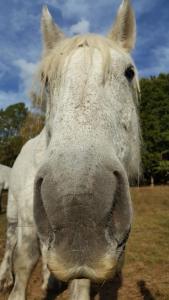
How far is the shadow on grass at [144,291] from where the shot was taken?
4926mm

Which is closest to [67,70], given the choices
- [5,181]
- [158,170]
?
[5,181]

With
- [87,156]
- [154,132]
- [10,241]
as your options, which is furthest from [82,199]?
[154,132]

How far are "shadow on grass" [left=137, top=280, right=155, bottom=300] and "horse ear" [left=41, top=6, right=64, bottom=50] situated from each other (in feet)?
13.2

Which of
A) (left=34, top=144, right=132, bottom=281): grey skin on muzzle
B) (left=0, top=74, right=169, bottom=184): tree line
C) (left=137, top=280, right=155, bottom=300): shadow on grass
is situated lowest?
(left=137, top=280, right=155, bottom=300): shadow on grass

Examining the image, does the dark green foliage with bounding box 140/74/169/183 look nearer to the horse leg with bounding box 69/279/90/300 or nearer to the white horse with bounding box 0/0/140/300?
the horse leg with bounding box 69/279/90/300

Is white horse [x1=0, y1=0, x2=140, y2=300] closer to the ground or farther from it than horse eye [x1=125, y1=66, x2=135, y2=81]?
closer to the ground

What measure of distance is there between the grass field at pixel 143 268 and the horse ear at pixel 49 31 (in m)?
3.77

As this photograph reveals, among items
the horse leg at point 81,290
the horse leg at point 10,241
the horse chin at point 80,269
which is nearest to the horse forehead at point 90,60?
the horse chin at point 80,269

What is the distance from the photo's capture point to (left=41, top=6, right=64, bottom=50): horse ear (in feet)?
10.0

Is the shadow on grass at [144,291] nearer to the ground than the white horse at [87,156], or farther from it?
nearer to the ground

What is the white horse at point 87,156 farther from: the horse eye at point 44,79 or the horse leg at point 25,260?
the horse leg at point 25,260

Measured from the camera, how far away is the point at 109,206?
1.69 metres

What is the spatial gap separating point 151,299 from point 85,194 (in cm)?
398

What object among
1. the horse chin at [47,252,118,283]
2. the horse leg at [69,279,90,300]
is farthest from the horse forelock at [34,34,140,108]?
the horse leg at [69,279,90,300]
